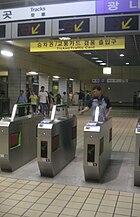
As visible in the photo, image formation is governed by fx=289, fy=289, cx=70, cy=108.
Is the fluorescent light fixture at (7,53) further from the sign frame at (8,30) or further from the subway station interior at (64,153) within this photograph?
the sign frame at (8,30)

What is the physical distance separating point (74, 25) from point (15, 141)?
7.18ft

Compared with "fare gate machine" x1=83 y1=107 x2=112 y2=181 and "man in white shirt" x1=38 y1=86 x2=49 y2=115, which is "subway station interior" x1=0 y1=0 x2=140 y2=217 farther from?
"man in white shirt" x1=38 y1=86 x2=49 y2=115

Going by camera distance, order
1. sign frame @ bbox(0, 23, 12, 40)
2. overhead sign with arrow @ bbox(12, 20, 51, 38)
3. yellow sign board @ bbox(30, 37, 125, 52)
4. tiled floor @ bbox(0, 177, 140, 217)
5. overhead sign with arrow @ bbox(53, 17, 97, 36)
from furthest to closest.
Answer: yellow sign board @ bbox(30, 37, 125, 52) → sign frame @ bbox(0, 23, 12, 40) → overhead sign with arrow @ bbox(12, 20, 51, 38) → overhead sign with arrow @ bbox(53, 17, 97, 36) → tiled floor @ bbox(0, 177, 140, 217)

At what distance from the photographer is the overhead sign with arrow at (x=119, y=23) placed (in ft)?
14.2

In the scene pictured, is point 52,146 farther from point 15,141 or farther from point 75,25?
point 75,25

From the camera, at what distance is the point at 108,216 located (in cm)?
327

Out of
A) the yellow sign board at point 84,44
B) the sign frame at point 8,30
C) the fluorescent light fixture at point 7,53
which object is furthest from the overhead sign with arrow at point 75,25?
the fluorescent light fixture at point 7,53

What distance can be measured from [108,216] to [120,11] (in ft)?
9.22

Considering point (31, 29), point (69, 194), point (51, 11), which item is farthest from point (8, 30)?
point (69, 194)

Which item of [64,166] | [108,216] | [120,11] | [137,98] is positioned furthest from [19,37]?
[137,98]

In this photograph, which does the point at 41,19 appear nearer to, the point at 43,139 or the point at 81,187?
the point at 43,139

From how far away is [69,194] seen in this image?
3.95 m

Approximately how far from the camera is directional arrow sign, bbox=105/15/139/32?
4.33 metres

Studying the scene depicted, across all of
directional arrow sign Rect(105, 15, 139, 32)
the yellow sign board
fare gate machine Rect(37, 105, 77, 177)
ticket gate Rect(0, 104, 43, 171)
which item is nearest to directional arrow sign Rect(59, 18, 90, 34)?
directional arrow sign Rect(105, 15, 139, 32)
